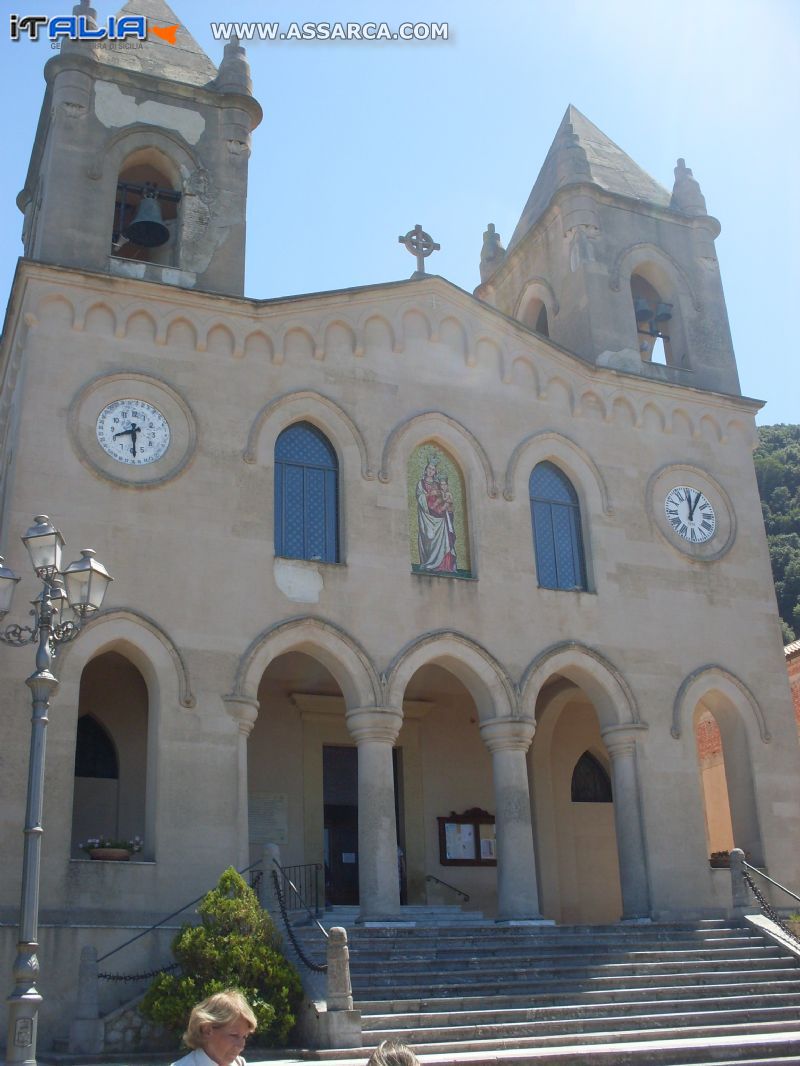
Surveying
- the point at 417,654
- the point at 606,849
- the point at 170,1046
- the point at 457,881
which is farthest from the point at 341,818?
the point at 170,1046

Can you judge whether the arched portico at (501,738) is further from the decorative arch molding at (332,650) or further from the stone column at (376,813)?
the stone column at (376,813)

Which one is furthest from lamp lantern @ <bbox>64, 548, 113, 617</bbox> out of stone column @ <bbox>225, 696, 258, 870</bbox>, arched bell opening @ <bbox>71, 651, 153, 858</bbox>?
arched bell opening @ <bbox>71, 651, 153, 858</bbox>

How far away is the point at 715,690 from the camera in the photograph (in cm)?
2120

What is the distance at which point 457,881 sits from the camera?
69.8 feet

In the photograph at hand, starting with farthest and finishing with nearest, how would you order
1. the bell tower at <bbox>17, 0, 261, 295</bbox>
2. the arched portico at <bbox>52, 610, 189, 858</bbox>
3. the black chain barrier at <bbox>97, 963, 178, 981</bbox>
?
the bell tower at <bbox>17, 0, 261, 295</bbox> → the arched portico at <bbox>52, 610, 189, 858</bbox> → the black chain barrier at <bbox>97, 963, 178, 981</bbox>

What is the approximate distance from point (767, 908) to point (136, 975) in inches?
390

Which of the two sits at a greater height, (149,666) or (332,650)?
(332,650)

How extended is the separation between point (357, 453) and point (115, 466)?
4.14 m

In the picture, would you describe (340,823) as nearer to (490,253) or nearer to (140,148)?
(140,148)

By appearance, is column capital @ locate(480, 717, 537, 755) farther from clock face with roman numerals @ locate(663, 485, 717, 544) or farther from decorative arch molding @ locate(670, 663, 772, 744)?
clock face with roman numerals @ locate(663, 485, 717, 544)

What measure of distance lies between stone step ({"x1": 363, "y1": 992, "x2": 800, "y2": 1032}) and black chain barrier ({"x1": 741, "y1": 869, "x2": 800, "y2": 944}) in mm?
2439

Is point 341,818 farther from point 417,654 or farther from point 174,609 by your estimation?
point 174,609

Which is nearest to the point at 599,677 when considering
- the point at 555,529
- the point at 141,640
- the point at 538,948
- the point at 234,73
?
the point at 555,529

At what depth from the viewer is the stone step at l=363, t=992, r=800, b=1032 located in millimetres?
13359
